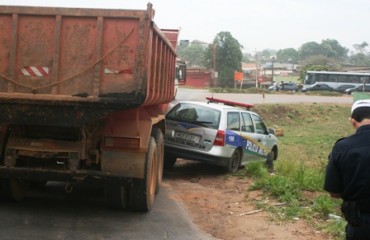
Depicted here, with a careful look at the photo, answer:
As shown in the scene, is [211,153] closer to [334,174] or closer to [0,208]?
[0,208]

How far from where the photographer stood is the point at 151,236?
5.75m

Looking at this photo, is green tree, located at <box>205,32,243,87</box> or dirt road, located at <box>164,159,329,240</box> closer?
dirt road, located at <box>164,159,329,240</box>

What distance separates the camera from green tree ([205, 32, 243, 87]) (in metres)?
72.2

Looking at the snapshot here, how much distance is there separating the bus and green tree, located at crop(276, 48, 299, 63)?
9371 cm

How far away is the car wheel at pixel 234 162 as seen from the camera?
10.5 m

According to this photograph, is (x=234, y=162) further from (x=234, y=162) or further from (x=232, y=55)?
(x=232, y=55)

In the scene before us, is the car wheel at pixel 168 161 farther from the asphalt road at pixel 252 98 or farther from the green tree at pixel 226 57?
the green tree at pixel 226 57

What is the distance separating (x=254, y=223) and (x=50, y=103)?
10.4ft

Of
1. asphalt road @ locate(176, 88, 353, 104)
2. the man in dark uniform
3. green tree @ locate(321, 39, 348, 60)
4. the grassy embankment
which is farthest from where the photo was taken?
green tree @ locate(321, 39, 348, 60)

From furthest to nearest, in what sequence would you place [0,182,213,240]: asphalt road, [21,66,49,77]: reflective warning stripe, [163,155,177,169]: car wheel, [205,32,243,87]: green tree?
[205,32,243,87]: green tree
[163,155,177,169]: car wheel
[21,66,49,77]: reflective warning stripe
[0,182,213,240]: asphalt road

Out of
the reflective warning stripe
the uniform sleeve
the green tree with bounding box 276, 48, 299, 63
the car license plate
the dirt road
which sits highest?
the green tree with bounding box 276, 48, 299, 63

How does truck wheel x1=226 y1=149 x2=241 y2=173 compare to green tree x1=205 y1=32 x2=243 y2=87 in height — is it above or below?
below

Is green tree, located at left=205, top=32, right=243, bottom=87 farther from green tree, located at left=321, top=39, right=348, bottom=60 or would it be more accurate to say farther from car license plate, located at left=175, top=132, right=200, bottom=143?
green tree, located at left=321, top=39, right=348, bottom=60

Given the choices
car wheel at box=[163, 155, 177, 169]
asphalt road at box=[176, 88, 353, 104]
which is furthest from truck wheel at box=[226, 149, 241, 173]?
asphalt road at box=[176, 88, 353, 104]
